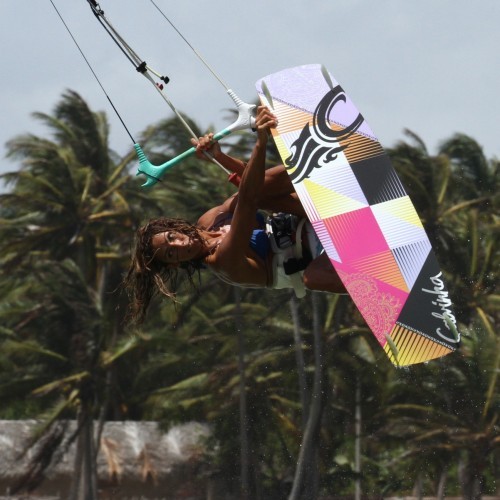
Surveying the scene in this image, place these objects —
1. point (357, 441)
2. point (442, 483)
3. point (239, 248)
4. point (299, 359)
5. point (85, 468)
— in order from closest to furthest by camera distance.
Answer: point (239, 248), point (299, 359), point (442, 483), point (85, 468), point (357, 441)

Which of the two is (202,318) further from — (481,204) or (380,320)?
(380,320)

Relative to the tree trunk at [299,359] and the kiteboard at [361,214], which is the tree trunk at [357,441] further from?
the kiteboard at [361,214]

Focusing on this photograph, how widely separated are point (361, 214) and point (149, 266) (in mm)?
1262

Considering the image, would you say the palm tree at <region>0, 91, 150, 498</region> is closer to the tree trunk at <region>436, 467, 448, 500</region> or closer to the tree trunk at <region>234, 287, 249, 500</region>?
the tree trunk at <region>234, 287, 249, 500</region>

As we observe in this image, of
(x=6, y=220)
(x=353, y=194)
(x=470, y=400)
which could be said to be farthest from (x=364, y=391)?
(x=353, y=194)

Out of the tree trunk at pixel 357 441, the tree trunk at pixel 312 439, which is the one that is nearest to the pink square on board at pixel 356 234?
the tree trunk at pixel 312 439

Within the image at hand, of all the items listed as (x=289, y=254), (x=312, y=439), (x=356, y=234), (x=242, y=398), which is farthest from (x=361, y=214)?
(x=242, y=398)

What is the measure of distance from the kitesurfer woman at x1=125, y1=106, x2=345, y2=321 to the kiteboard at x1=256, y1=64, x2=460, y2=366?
149 mm

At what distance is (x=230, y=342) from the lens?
30641 millimetres

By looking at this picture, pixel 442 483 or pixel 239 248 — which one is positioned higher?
pixel 442 483

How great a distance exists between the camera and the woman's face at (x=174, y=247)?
6.49 meters

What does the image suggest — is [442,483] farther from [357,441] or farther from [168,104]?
[168,104]

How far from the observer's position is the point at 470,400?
29.0 m

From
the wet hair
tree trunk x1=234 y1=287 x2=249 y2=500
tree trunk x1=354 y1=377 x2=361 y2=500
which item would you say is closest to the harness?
the wet hair
